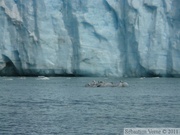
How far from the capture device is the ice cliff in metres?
47.0

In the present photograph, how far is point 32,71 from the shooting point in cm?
4959

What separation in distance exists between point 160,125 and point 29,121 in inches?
199

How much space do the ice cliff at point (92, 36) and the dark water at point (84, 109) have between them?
25.0 ft

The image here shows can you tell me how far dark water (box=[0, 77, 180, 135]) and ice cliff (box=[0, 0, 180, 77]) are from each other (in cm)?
761

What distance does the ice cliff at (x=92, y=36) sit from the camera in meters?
47.0

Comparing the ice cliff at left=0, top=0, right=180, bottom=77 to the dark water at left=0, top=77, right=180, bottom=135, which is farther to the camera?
the ice cliff at left=0, top=0, right=180, bottom=77

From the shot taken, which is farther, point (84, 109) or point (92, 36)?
point (92, 36)

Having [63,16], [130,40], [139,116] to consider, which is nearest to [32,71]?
[63,16]

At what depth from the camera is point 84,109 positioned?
26766 mm

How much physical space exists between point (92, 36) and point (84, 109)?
21.0 meters

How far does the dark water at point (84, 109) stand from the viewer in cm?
2127

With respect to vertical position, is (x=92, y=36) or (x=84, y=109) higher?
(x=92, y=36)

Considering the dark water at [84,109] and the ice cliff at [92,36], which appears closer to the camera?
the dark water at [84,109]

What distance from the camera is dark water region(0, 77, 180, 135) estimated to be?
21.3m
